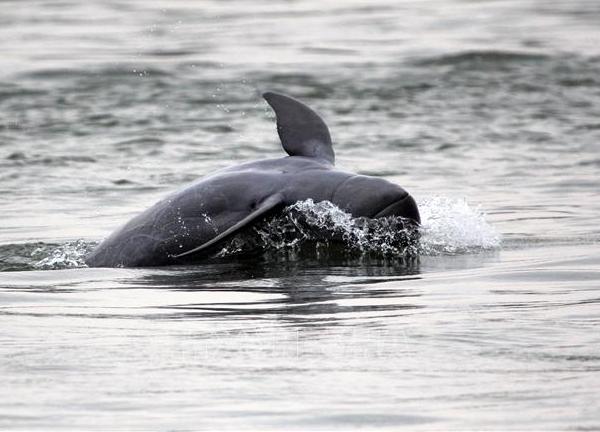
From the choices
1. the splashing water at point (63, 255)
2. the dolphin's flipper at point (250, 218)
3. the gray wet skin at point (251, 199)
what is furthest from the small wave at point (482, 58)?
the dolphin's flipper at point (250, 218)

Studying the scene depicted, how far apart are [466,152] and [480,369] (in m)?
11.1

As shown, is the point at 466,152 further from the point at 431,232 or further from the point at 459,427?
the point at 459,427

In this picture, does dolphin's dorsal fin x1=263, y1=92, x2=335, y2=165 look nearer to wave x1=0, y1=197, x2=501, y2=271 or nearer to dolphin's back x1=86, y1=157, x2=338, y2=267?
dolphin's back x1=86, y1=157, x2=338, y2=267

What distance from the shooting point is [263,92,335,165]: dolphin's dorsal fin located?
1193cm

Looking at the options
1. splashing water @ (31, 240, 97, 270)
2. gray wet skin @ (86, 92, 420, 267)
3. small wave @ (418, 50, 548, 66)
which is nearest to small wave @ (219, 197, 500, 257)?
gray wet skin @ (86, 92, 420, 267)

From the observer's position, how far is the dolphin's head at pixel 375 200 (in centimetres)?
1109

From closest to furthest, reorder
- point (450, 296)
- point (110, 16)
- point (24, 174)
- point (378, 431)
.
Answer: point (378, 431), point (450, 296), point (24, 174), point (110, 16)

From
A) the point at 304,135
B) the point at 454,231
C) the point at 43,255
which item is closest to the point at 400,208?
the point at 304,135

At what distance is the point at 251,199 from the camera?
1139cm

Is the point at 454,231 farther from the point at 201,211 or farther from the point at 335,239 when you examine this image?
A: the point at 201,211

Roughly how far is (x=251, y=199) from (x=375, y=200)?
93cm

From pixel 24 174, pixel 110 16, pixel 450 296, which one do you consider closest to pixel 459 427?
pixel 450 296

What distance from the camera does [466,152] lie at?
18.7 meters

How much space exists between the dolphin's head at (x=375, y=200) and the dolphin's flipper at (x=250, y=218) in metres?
0.42
